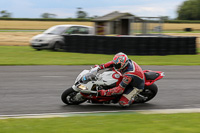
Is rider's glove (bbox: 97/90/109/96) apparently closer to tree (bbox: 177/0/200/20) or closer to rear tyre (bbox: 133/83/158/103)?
rear tyre (bbox: 133/83/158/103)

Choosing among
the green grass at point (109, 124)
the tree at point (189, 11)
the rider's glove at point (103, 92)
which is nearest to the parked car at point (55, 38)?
the rider's glove at point (103, 92)

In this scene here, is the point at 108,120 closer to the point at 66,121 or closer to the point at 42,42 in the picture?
the point at 66,121

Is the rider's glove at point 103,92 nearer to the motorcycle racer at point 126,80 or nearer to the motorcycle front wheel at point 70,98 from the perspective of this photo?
the motorcycle racer at point 126,80

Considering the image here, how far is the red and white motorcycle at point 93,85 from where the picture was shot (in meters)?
6.81

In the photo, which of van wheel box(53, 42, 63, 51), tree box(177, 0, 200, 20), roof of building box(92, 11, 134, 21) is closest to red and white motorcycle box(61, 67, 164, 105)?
van wheel box(53, 42, 63, 51)

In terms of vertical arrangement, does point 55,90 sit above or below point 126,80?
below

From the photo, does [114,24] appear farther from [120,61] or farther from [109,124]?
[109,124]

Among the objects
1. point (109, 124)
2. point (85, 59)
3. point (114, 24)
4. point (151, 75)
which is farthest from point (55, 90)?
point (114, 24)

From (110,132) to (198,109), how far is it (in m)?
2.96

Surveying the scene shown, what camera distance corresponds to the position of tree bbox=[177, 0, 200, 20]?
8914 cm

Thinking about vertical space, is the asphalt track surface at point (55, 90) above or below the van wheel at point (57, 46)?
below

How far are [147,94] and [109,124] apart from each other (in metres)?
2.36

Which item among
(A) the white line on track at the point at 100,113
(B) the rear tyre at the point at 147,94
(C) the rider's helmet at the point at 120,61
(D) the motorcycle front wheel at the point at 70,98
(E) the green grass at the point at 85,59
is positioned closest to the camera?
(A) the white line on track at the point at 100,113

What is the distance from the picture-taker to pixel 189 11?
90125mm
